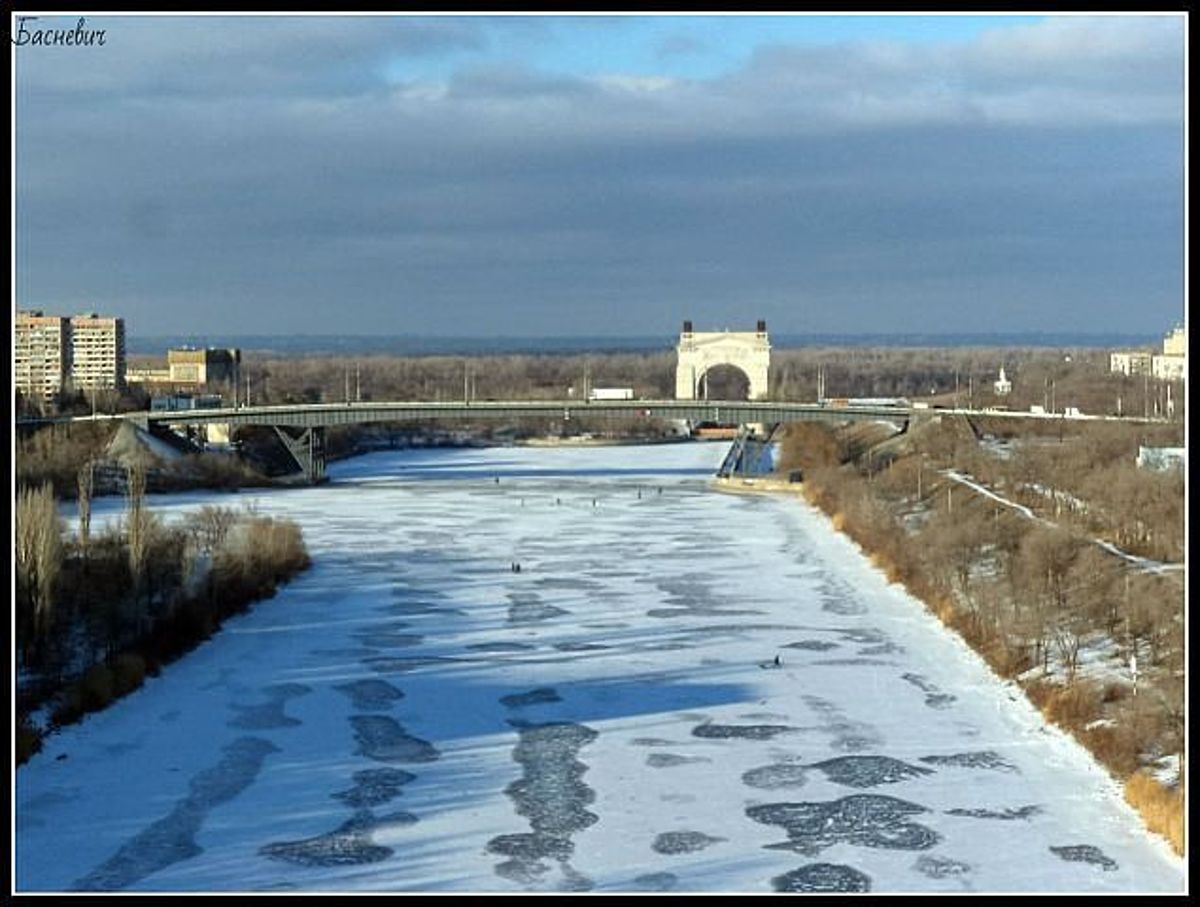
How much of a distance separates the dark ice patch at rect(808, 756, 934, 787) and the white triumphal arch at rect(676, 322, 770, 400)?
4503 centimetres

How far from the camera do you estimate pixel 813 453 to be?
3988 centimetres

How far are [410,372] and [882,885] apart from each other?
267ft

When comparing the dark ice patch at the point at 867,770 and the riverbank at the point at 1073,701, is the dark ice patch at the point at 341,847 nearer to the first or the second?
the dark ice patch at the point at 867,770

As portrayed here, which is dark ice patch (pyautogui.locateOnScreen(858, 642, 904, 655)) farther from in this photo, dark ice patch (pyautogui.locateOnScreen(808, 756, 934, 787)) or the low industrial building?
the low industrial building

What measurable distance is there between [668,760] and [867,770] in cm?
143

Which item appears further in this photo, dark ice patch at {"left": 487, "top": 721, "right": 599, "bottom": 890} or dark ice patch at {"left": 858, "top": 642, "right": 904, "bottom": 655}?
dark ice patch at {"left": 858, "top": 642, "right": 904, "bottom": 655}

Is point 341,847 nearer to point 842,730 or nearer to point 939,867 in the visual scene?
point 939,867

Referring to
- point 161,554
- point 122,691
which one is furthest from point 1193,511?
point 161,554

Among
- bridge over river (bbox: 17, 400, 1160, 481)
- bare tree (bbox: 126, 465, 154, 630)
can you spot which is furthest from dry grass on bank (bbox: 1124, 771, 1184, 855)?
bridge over river (bbox: 17, 400, 1160, 481)

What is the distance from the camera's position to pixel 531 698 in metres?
14.3

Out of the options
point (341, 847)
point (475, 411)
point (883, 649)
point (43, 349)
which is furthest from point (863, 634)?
point (43, 349)

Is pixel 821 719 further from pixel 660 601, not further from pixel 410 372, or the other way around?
pixel 410 372

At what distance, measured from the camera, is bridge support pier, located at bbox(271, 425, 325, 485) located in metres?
38.7

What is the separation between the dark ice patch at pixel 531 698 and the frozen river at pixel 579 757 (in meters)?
0.04
